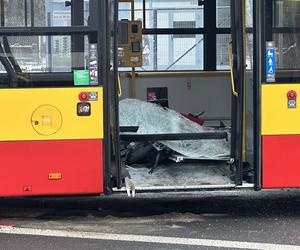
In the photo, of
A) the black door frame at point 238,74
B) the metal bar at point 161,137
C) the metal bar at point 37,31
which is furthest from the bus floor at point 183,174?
the metal bar at point 37,31

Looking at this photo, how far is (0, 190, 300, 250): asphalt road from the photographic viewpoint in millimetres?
5578

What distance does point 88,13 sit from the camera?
5711 mm

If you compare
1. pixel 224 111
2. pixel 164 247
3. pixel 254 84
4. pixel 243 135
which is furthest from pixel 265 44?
pixel 224 111

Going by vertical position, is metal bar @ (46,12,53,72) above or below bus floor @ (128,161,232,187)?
above

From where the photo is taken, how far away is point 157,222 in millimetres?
6293

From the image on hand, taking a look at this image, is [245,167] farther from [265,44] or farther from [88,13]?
[88,13]

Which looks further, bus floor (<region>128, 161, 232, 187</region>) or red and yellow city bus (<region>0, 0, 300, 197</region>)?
bus floor (<region>128, 161, 232, 187</region>)

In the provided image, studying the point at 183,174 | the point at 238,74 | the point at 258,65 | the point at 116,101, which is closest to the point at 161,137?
the point at 183,174

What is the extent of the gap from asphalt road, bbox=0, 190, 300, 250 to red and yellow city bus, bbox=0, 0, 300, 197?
0.42 meters

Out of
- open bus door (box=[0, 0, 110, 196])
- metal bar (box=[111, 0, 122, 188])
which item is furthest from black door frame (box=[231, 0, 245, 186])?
open bus door (box=[0, 0, 110, 196])

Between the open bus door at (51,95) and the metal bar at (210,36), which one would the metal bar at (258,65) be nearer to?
the open bus door at (51,95)

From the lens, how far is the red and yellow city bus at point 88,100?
5.66 meters

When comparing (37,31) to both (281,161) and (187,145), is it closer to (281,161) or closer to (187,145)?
(187,145)

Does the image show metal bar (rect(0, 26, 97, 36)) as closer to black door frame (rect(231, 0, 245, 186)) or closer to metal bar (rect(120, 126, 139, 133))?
metal bar (rect(120, 126, 139, 133))
